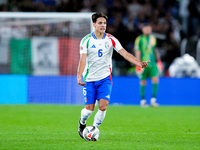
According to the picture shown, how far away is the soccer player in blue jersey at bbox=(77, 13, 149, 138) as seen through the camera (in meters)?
6.71

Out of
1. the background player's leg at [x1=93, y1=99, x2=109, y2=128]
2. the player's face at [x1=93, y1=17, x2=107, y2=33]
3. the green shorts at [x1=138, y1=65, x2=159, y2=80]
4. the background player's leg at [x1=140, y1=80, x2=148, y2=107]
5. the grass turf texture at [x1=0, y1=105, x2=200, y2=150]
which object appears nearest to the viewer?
the grass turf texture at [x1=0, y1=105, x2=200, y2=150]

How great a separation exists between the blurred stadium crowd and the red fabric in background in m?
2.15

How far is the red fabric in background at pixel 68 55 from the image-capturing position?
47.5 feet

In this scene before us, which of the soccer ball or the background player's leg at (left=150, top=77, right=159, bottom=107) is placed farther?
the background player's leg at (left=150, top=77, right=159, bottom=107)

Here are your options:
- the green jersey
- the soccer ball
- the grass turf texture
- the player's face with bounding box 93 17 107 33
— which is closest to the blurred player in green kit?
the green jersey

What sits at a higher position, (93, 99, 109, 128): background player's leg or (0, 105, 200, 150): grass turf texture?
(93, 99, 109, 128): background player's leg

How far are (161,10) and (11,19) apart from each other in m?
7.71

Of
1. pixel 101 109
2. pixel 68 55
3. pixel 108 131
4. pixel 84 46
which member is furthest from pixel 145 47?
pixel 101 109

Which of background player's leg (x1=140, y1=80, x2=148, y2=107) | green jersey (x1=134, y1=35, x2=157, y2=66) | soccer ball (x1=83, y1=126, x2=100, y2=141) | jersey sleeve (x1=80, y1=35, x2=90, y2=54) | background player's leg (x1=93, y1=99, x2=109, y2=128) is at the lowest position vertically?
background player's leg (x1=140, y1=80, x2=148, y2=107)

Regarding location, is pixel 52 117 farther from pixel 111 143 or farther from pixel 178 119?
pixel 111 143

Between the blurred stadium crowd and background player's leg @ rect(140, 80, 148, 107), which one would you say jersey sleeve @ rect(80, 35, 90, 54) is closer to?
background player's leg @ rect(140, 80, 148, 107)

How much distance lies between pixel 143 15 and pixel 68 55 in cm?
551

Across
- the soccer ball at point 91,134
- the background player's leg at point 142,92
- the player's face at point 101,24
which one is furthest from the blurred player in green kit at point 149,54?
the soccer ball at point 91,134

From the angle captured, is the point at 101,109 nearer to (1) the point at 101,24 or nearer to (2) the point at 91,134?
(2) the point at 91,134
